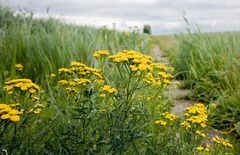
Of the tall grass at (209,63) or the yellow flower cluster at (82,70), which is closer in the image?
the yellow flower cluster at (82,70)

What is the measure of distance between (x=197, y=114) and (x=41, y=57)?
3688 mm

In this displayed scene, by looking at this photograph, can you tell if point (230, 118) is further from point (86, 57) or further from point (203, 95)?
point (86, 57)

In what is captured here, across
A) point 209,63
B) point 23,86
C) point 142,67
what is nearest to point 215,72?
point 209,63

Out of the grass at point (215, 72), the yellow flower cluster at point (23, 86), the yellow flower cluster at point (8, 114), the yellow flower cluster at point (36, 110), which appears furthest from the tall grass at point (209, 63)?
the yellow flower cluster at point (8, 114)

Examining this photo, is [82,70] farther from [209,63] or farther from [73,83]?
[209,63]

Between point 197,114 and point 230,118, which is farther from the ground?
point 197,114

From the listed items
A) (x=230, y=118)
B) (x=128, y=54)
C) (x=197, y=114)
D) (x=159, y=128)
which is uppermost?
(x=128, y=54)

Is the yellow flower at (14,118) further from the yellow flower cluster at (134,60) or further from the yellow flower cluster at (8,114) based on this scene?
the yellow flower cluster at (134,60)

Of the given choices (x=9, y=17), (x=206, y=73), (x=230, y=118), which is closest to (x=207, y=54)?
(x=206, y=73)

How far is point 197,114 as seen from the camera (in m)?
2.69

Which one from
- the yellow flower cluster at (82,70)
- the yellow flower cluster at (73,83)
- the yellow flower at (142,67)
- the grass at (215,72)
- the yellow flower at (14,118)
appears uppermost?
the yellow flower at (142,67)

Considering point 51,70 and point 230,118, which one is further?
point 51,70

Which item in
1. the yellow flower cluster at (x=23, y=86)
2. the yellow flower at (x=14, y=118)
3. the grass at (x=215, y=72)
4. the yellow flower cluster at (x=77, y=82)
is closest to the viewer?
the yellow flower at (x=14, y=118)

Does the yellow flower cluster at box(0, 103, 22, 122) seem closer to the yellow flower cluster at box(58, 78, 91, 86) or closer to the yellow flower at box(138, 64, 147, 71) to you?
the yellow flower cluster at box(58, 78, 91, 86)
